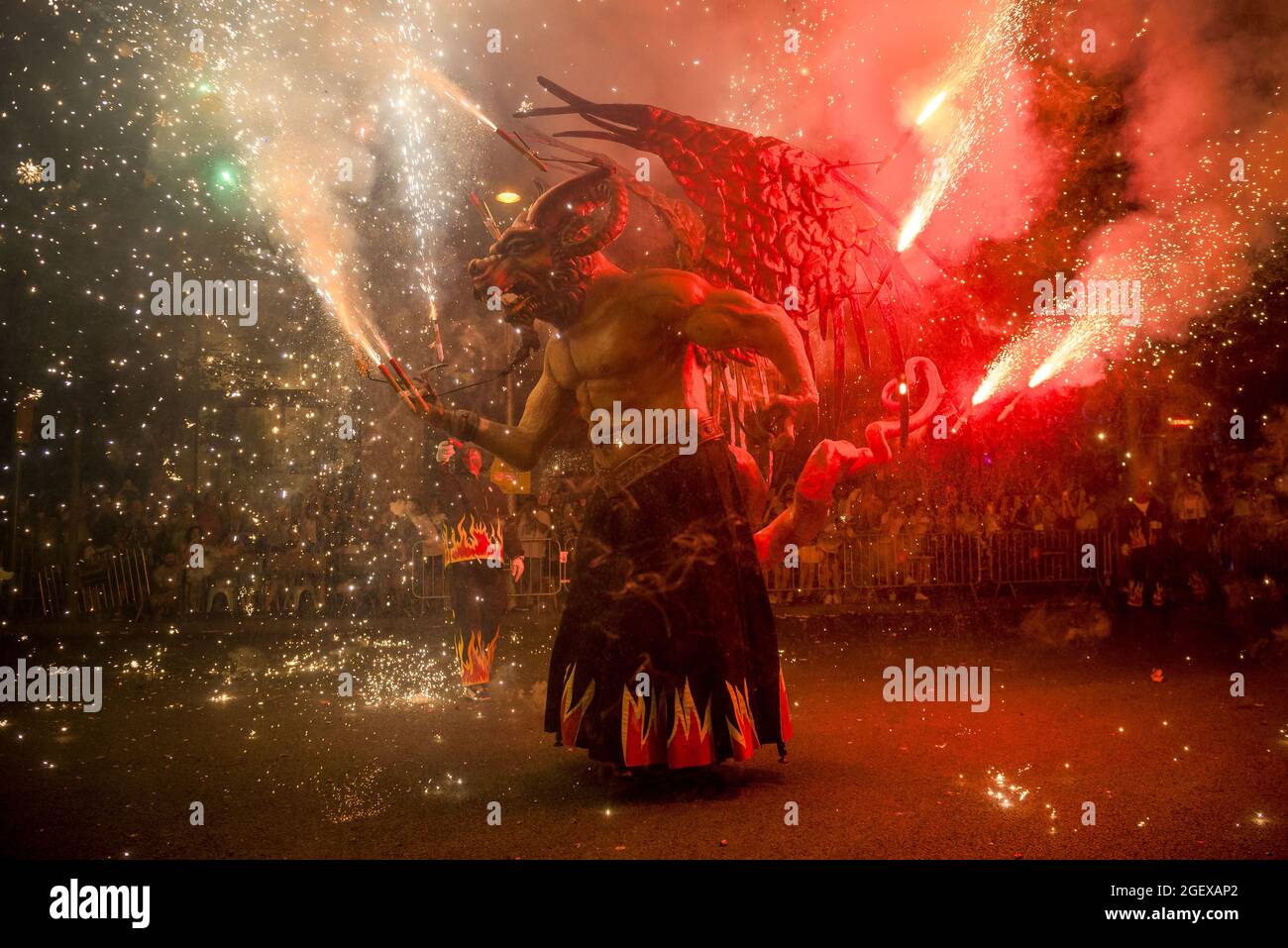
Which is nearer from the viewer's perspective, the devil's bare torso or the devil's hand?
the devil's hand

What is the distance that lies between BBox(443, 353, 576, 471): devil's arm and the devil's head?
0.39 meters

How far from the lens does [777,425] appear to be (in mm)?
3869

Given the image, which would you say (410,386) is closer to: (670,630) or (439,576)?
(670,630)

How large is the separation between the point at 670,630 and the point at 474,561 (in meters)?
2.97

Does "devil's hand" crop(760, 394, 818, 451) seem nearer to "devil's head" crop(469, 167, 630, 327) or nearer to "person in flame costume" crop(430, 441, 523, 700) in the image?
"devil's head" crop(469, 167, 630, 327)

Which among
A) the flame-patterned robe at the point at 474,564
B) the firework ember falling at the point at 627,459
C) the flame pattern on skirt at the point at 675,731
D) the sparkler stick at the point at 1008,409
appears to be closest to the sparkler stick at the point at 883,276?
the firework ember falling at the point at 627,459

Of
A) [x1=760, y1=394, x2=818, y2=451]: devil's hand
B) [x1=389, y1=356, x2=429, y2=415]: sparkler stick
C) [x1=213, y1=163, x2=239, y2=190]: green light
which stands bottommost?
[x1=760, y1=394, x2=818, y2=451]: devil's hand

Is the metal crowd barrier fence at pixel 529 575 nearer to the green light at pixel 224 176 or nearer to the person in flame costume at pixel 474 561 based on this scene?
the person in flame costume at pixel 474 561

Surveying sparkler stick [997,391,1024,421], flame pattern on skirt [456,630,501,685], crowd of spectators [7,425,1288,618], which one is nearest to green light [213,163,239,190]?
crowd of spectators [7,425,1288,618]

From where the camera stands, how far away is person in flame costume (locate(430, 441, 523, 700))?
634 cm

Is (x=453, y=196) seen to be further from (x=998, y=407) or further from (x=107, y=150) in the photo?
(x=998, y=407)

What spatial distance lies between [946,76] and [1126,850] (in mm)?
5471

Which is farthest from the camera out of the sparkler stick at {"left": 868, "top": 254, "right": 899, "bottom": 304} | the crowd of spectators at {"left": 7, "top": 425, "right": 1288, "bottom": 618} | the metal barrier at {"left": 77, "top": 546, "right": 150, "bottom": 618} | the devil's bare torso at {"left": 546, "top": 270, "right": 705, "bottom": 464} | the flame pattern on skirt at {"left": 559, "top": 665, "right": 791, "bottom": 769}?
the metal barrier at {"left": 77, "top": 546, "right": 150, "bottom": 618}

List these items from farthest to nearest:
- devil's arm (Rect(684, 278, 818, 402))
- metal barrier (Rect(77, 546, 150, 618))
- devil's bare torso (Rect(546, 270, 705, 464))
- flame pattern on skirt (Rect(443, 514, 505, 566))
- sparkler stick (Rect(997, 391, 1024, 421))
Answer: metal barrier (Rect(77, 546, 150, 618))
sparkler stick (Rect(997, 391, 1024, 421))
flame pattern on skirt (Rect(443, 514, 505, 566))
devil's bare torso (Rect(546, 270, 705, 464))
devil's arm (Rect(684, 278, 818, 402))
